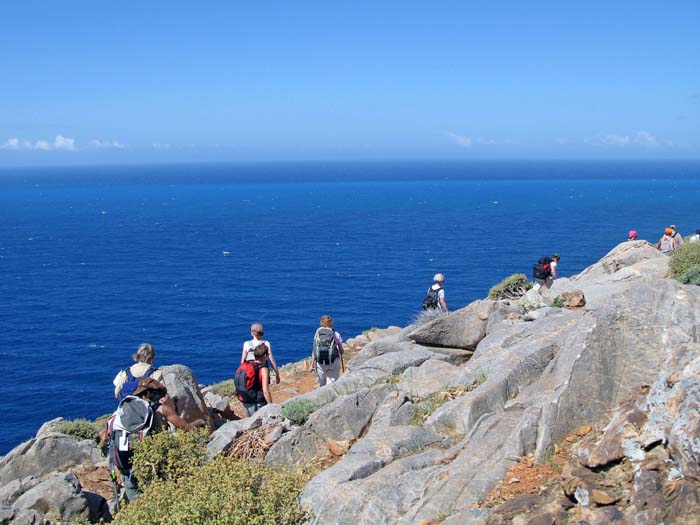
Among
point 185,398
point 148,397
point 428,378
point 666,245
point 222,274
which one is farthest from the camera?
point 222,274

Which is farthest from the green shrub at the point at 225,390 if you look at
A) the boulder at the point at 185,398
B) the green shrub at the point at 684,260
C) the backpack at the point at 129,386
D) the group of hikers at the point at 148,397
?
Answer: the green shrub at the point at 684,260

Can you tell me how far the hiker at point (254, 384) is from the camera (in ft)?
48.6

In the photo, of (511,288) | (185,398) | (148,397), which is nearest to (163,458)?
(148,397)

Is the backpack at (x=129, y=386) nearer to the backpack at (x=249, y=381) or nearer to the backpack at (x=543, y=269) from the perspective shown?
the backpack at (x=249, y=381)

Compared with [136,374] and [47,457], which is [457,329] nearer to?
[136,374]

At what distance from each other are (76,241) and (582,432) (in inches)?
4546

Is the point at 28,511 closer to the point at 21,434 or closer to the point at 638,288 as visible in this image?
the point at 638,288

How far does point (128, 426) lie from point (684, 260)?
16.0 meters

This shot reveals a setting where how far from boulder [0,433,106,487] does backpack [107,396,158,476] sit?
5.05 m

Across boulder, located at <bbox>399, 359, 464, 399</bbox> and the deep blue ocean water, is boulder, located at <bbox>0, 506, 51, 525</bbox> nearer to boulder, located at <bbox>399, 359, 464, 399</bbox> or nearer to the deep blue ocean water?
boulder, located at <bbox>399, 359, 464, 399</bbox>

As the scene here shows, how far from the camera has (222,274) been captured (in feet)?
278

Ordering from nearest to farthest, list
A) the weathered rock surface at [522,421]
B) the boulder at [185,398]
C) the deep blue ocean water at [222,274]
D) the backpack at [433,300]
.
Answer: the weathered rock surface at [522,421]
the boulder at [185,398]
the backpack at [433,300]
the deep blue ocean water at [222,274]

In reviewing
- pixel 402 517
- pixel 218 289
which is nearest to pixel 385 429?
pixel 402 517

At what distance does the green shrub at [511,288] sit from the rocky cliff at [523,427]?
1067 centimetres
